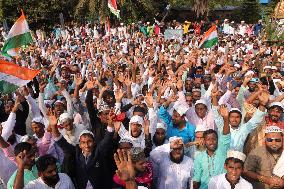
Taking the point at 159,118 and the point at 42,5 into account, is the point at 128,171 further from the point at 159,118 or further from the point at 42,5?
the point at 42,5

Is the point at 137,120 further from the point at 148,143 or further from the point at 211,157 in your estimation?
the point at 211,157

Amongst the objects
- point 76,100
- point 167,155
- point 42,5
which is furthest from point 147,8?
point 167,155

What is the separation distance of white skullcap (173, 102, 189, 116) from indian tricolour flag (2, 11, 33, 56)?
3.64m

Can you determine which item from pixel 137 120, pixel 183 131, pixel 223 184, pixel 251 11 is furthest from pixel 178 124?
pixel 251 11

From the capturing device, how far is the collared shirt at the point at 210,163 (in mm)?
4480

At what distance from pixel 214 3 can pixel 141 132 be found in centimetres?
3235

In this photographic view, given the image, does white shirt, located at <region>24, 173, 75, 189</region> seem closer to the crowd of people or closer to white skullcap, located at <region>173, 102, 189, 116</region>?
the crowd of people

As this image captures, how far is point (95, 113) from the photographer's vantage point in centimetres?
594

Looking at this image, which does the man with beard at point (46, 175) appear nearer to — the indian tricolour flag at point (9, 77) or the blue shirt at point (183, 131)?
the blue shirt at point (183, 131)

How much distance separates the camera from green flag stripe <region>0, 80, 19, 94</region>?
5861 millimetres

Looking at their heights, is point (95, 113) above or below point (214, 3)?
below

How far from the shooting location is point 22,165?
364 centimetres

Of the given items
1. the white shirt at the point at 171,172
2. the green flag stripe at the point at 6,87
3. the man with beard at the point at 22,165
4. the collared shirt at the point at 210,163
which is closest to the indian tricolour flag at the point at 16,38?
the green flag stripe at the point at 6,87

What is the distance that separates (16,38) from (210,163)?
535 cm
